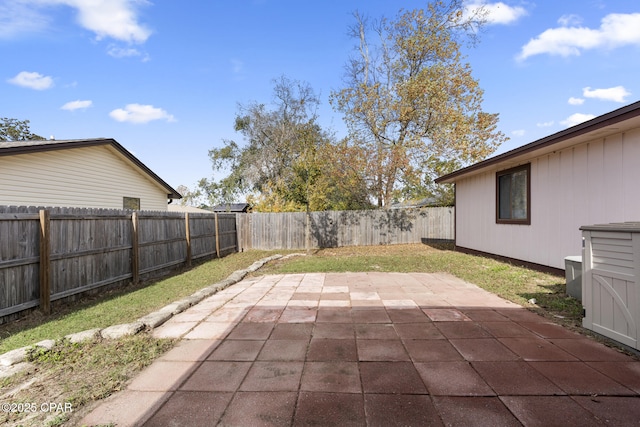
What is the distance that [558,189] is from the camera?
5.75 m

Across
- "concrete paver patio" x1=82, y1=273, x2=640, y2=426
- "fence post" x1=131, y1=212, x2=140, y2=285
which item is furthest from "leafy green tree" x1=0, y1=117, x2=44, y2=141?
"concrete paver patio" x1=82, y1=273, x2=640, y2=426

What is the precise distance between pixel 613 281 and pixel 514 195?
5.17m

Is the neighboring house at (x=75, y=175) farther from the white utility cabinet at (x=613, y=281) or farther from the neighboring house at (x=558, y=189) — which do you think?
the neighboring house at (x=558, y=189)

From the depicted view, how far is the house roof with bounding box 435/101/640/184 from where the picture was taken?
12.9 ft

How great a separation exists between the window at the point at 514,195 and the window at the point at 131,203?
12.5 meters

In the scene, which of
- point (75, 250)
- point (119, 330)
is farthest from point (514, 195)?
point (75, 250)

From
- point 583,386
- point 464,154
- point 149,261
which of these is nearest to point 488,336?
point 583,386

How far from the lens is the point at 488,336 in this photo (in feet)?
9.43

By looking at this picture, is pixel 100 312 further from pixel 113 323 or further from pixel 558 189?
pixel 558 189

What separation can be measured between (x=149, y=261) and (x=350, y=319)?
5.38 meters

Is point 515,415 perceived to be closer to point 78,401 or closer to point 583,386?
point 583,386

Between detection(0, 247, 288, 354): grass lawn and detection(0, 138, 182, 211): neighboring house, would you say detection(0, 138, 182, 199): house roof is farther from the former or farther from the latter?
detection(0, 247, 288, 354): grass lawn

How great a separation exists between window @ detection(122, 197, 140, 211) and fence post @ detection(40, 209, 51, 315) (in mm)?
7285

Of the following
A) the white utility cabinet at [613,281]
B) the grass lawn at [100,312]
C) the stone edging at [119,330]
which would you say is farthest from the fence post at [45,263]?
the white utility cabinet at [613,281]
